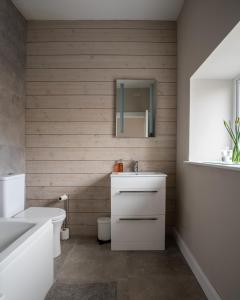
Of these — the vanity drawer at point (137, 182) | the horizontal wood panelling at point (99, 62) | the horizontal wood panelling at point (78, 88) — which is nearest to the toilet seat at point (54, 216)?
the vanity drawer at point (137, 182)

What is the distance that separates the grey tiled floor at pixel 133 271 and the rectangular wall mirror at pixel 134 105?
53.0 inches

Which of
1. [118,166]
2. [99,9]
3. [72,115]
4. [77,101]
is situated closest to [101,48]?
[99,9]

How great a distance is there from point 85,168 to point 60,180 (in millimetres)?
346

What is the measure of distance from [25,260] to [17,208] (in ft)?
3.76

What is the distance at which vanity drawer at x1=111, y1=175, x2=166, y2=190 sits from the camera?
7.61 feet

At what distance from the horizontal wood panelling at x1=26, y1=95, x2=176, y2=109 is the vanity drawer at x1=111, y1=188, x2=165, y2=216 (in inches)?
42.6

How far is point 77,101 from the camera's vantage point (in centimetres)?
272

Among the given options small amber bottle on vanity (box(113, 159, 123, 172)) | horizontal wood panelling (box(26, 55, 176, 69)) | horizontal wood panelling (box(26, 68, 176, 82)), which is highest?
Answer: horizontal wood panelling (box(26, 55, 176, 69))

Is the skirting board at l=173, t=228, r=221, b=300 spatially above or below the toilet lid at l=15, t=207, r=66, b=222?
below

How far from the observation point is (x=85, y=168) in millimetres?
2730

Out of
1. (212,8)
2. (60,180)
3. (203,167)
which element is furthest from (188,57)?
(60,180)

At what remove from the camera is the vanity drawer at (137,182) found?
7.61ft

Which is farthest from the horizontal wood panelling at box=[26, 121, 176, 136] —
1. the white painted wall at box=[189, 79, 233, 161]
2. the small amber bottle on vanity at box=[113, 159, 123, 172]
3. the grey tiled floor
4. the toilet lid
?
the grey tiled floor

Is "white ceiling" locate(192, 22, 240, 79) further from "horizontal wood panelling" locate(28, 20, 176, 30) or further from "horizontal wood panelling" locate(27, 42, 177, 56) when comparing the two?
"horizontal wood panelling" locate(28, 20, 176, 30)
